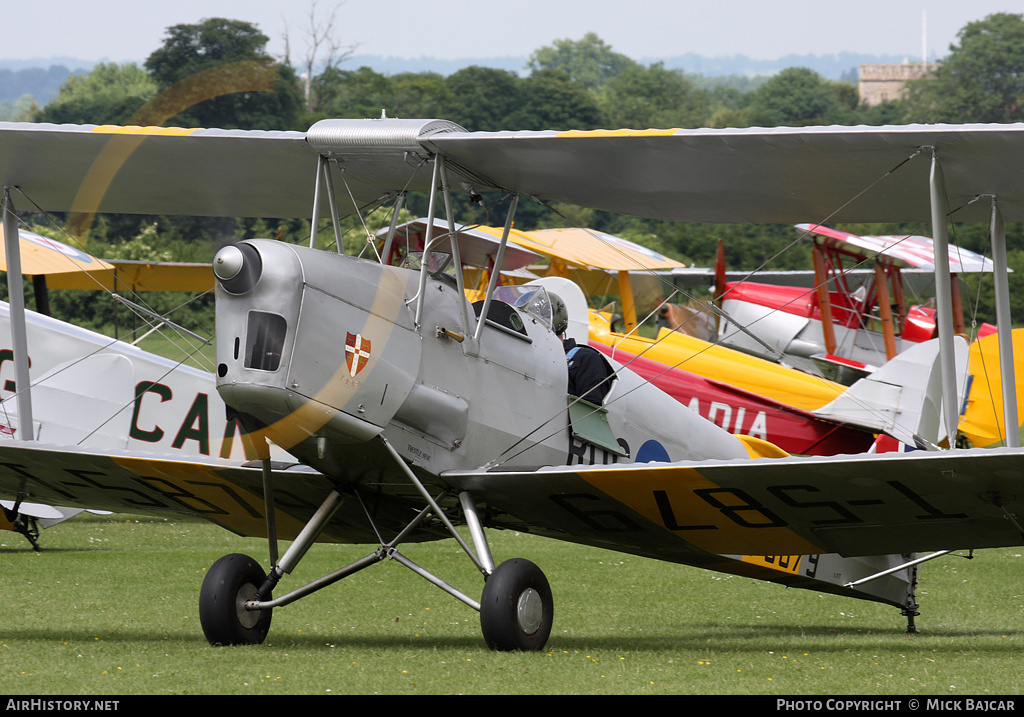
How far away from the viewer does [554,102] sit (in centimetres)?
7319

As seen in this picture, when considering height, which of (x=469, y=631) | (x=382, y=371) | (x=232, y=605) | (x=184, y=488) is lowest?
(x=469, y=631)

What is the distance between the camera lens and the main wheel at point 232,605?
6.64m

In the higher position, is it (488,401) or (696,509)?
(488,401)

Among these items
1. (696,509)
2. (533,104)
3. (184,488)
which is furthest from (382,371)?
(533,104)

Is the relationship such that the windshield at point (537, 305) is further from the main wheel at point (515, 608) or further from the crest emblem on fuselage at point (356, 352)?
the main wheel at point (515, 608)

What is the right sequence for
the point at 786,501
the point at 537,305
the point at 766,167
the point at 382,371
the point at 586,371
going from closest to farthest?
the point at 382,371 < the point at 786,501 < the point at 766,167 < the point at 586,371 < the point at 537,305

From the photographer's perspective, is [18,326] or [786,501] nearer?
[786,501]

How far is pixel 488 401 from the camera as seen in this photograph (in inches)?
277

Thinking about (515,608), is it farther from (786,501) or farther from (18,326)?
(18,326)

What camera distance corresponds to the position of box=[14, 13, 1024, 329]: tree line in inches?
642

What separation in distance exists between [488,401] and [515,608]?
1.27 meters

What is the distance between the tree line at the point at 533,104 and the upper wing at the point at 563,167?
1.22ft

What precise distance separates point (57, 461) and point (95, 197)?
2290 mm

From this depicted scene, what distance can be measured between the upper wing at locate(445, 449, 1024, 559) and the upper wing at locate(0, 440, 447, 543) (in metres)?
1.05
